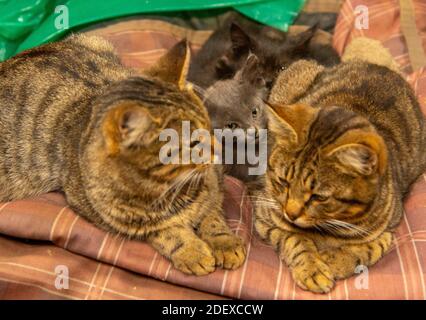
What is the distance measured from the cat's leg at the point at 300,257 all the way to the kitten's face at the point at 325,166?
8 cm

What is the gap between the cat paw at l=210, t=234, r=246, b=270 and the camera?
1.71 metres

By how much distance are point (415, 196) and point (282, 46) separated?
104cm

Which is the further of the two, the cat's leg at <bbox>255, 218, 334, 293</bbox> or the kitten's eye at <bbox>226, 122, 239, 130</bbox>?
the kitten's eye at <bbox>226, 122, 239, 130</bbox>

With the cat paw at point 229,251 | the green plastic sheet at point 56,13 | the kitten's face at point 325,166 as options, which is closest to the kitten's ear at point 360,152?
the kitten's face at point 325,166

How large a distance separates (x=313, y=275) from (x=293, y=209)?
0.24 meters

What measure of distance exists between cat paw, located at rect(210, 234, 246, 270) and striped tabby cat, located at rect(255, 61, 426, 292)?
0.50 ft

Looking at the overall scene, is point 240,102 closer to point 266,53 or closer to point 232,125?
point 232,125

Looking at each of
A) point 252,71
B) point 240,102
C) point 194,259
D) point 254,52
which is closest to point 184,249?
point 194,259

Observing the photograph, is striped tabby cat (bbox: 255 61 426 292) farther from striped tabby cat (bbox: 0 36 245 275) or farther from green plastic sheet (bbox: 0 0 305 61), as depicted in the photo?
green plastic sheet (bbox: 0 0 305 61)

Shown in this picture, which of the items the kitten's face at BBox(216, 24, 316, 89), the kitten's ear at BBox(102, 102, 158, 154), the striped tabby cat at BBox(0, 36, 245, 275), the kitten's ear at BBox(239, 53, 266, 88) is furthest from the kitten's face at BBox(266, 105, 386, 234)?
the kitten's face at BBox(216, 24, 316, 89)

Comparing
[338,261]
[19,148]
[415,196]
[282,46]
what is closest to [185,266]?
[338,261]

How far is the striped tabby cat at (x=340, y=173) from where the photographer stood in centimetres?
155

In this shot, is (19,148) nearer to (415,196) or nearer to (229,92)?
(229,92)
